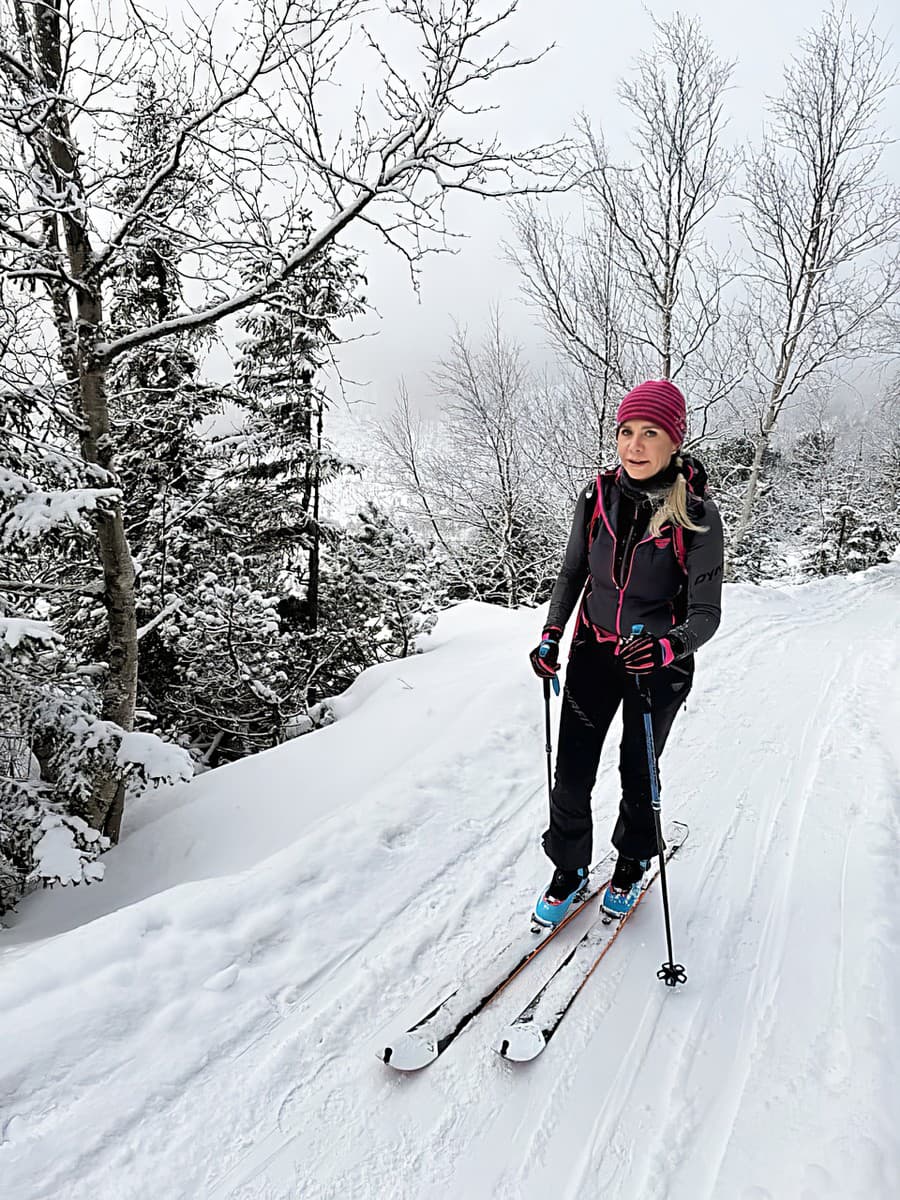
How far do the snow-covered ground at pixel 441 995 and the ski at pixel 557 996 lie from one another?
0.05 meters

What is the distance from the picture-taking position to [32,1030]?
213 cm

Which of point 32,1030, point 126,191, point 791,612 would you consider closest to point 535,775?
point 32,1030

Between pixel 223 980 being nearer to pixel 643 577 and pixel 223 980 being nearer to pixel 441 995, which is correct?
pixel 441 995

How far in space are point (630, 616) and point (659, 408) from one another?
86cm

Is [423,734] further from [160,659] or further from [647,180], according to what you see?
[647,180]

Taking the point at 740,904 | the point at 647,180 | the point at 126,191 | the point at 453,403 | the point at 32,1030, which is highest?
the point at 647,180

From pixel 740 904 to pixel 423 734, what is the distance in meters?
2.75

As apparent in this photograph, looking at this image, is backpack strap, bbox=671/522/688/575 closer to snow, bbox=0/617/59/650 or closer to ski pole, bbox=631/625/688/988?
ski pole, bbox=631/625/688/988

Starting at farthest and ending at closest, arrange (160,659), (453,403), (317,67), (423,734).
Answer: (453,403), (160,659), (423,734), (317,67)

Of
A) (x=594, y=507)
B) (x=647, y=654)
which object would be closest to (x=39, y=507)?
(x=594, y=507)

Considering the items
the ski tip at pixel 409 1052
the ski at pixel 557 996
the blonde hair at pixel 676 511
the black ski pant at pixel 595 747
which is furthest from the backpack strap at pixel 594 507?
the ski tip at pixel 409 1052

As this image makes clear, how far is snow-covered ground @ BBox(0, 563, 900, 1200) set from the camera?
1.87 meters

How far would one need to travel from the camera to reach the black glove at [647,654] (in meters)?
2.38

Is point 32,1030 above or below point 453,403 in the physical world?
below
